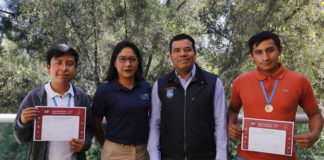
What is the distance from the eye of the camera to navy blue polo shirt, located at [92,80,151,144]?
2547 millimetres

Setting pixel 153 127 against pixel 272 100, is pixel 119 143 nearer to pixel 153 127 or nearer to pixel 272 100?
pixel 153 127

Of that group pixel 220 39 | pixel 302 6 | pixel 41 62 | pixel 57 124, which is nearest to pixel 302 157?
pixel 57 124

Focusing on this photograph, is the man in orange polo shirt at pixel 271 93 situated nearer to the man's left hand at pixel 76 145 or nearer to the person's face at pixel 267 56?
the person's face at pixel 267 56

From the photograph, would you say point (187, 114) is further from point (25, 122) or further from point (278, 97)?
point (25, 122)

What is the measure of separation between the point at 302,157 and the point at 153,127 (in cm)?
197

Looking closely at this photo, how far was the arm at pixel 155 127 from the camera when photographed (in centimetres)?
249

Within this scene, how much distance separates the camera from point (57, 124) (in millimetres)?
2316

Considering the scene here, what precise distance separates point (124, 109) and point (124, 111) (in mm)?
20

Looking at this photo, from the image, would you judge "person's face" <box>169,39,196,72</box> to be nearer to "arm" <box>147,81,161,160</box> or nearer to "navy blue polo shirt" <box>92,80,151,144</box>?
"arm" <box>147,81,161,160</box>

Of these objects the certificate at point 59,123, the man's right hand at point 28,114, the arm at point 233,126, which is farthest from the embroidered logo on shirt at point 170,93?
the man's right hand at point 28,114

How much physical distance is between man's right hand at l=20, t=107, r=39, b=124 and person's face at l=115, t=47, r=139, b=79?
894 mm

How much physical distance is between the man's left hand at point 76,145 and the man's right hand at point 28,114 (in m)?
0.40

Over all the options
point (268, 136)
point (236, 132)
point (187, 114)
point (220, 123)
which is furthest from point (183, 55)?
point (268, 136)

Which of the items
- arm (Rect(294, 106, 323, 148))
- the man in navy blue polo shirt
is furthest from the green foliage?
the man in navy blue polo shirt
